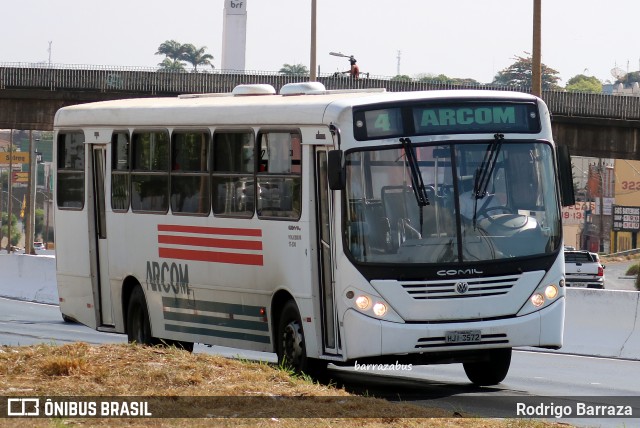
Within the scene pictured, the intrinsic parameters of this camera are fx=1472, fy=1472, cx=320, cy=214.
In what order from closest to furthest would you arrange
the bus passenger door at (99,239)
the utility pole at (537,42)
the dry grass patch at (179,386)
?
the dry grass patch at (179,386) < the bus passenger door at (99,239) < the utility pole at (537,42)

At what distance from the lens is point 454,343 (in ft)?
46.7

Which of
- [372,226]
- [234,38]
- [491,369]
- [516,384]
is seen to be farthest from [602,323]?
[234,38]

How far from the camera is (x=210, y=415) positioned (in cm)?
1086

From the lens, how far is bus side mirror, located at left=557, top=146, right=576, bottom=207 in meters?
15.0

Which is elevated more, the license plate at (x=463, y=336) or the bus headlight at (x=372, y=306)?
the bus headlight at (x=372, y=306)

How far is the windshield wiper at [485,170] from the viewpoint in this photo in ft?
47.6

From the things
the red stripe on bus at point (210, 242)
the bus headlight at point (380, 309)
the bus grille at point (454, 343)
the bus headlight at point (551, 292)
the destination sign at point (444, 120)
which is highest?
the destination sign at point (444, 120)

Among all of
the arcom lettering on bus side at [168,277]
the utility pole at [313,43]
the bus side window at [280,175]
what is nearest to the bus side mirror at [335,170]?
the bus side window at [280,175]

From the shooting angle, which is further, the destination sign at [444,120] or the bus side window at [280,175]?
the bus side window at [280,175]

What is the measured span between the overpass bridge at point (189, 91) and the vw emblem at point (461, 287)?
45797 millimetres

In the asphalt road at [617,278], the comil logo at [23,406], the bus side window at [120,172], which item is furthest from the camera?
the asphalt road at [617,278]

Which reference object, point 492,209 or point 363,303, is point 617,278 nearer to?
point 492,209

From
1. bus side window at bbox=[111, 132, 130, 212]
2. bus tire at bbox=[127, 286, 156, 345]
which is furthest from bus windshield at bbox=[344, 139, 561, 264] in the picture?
bus side window at bbox=[111, 132, 130, 212]

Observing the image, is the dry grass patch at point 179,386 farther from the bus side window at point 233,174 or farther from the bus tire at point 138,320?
the bus tire at point 138,320
